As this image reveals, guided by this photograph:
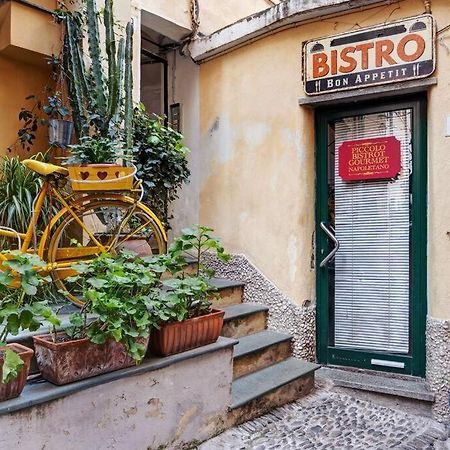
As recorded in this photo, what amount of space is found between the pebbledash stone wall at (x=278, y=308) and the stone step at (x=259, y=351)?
8 centimetres

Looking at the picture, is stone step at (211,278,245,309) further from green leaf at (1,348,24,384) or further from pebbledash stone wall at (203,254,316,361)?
green leaf at (1,348,24,384)

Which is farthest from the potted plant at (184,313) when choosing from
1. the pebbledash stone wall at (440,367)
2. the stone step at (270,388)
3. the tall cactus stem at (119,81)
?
the pebbledash stone wall at (440,367)

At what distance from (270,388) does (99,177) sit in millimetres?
1848

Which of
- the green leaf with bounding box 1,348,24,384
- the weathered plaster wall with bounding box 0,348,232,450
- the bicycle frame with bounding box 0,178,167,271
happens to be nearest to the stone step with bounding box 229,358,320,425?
the weathered plaster wall with bounding box 0,348,232,450

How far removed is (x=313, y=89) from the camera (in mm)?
3789

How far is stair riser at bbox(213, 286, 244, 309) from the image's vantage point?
157 inches

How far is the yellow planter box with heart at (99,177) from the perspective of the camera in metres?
3.01

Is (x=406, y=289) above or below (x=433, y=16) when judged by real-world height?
below

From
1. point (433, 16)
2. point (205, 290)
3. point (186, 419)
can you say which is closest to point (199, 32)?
point (433, 16)

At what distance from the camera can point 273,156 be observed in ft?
13.3

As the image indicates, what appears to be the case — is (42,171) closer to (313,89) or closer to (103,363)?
(103,363)

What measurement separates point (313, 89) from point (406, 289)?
1.75 meters

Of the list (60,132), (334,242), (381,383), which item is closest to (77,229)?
(60,132)

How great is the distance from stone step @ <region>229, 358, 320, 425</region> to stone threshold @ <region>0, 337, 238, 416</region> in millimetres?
525
